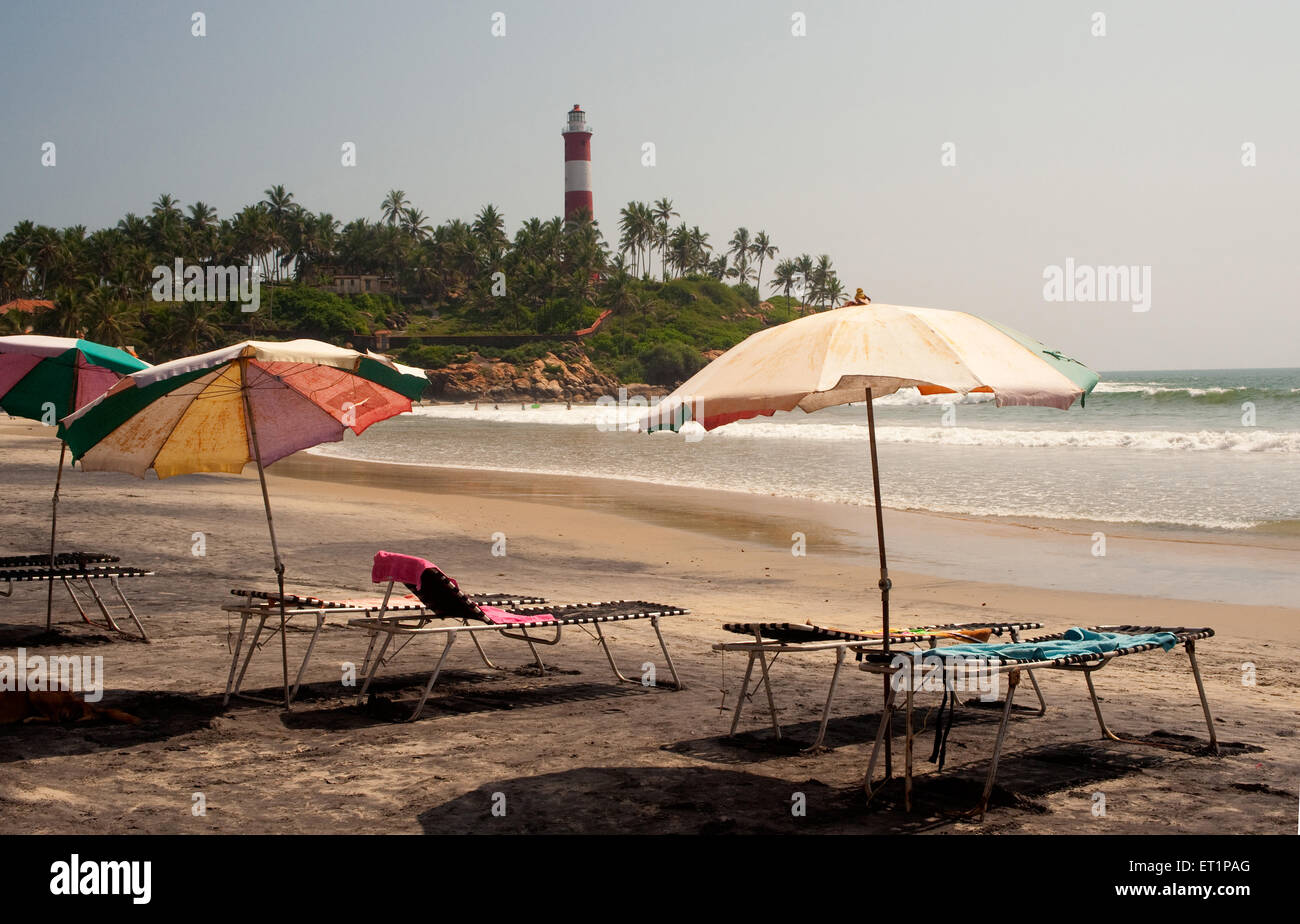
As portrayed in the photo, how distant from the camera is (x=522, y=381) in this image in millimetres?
94438

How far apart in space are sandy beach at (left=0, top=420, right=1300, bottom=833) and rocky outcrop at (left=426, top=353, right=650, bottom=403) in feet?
256

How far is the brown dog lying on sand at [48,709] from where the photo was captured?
5.86 meters

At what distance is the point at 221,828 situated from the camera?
14.3 ft

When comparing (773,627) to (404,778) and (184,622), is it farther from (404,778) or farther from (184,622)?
(184,622)

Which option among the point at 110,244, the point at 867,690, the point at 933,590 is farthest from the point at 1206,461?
the point at 110,244

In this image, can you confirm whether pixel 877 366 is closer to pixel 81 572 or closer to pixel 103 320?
pixel 81 572

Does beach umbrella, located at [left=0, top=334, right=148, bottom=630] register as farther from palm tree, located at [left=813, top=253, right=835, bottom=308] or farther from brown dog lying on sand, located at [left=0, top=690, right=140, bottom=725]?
palm tree, located at [left=813, top=253, right=835, bottom=308]

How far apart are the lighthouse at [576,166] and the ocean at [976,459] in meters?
54.6

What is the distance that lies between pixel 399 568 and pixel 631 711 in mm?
1464

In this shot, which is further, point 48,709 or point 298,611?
point 298,611

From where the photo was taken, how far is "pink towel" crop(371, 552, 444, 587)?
6.21 m

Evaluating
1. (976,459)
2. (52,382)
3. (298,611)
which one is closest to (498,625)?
(298,611)
